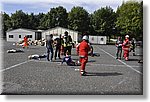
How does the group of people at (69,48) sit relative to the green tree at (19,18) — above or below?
below

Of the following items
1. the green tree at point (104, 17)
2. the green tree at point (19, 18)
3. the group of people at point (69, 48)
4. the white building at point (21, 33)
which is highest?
the green tree at point (104, 17)

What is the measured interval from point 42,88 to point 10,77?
55.7 inches

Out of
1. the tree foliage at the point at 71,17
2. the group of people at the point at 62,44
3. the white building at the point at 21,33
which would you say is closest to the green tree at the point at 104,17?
the tree foliage at the point at 71,17

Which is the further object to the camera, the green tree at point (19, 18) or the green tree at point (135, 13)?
the green tree at point (19, 18)

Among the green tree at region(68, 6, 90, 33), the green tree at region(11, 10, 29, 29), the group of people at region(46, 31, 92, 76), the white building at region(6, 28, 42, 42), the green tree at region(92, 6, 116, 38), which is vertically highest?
the green tree at region(92, 6, 116, 38)

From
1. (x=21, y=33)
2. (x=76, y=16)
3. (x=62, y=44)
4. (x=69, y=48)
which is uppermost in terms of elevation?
(x=76, y=16)

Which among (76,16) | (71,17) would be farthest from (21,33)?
(71,17)

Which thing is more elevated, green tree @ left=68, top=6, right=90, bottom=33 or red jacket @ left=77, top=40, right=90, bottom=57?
green tree @ left=68, top=6, right=90, bottom=33

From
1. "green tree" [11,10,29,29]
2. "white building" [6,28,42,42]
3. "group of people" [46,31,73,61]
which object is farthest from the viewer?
"white building" [6,28,42,42]

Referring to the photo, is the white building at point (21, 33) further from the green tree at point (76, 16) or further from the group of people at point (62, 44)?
the green tree at point (76, 16)

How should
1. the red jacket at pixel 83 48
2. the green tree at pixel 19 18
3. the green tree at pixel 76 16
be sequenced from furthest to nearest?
the green tree at pixel 76 16 → the green tree at pixel 19 18 → the red jacket at pixel 83 48

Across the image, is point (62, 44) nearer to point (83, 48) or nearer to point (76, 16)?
point (76, 16)

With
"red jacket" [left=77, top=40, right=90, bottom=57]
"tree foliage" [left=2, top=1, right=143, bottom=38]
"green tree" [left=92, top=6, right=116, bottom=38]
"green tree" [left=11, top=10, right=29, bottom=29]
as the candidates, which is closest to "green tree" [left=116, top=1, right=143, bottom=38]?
"tree foliage" [left=2, top=1, right=143, bottom=38]

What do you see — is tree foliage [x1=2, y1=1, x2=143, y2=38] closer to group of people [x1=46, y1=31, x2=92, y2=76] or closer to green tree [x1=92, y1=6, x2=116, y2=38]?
green tree [x1=92, y1=6, x2=116, y2=38]
